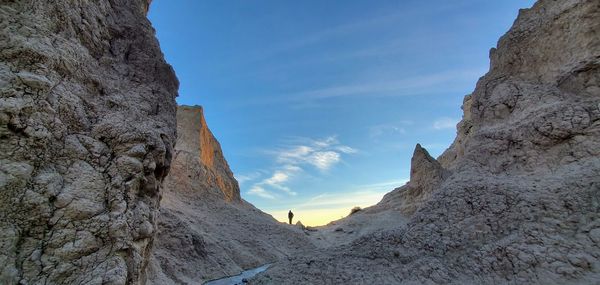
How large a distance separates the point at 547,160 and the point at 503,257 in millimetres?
5003

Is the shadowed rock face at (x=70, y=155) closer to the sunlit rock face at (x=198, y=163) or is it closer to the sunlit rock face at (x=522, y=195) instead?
the sunlit rock face at (x=522, y=195)

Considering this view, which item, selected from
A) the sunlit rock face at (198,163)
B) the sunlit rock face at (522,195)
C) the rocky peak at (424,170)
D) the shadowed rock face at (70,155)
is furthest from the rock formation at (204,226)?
the rocky peak at (424,170)

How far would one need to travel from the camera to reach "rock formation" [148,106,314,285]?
19.6m

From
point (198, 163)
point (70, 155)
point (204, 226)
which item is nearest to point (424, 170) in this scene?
point (204, 226)

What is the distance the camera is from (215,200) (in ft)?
113

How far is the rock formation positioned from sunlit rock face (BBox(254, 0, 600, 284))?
307 inches

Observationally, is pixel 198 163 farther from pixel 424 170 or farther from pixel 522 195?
pixel 522 195

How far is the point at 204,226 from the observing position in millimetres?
26938

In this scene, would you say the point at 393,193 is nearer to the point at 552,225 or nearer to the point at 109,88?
the point at 552,225

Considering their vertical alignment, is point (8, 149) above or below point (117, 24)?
below

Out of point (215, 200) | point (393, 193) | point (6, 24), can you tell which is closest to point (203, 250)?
point (215, 200)

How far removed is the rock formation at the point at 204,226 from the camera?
1958cm

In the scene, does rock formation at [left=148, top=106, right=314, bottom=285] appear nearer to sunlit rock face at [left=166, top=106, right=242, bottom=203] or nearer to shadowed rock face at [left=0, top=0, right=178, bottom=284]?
sunlit rock face at [left=166, top=106, right=242, bottom=203]

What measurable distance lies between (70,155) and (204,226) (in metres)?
20.1
